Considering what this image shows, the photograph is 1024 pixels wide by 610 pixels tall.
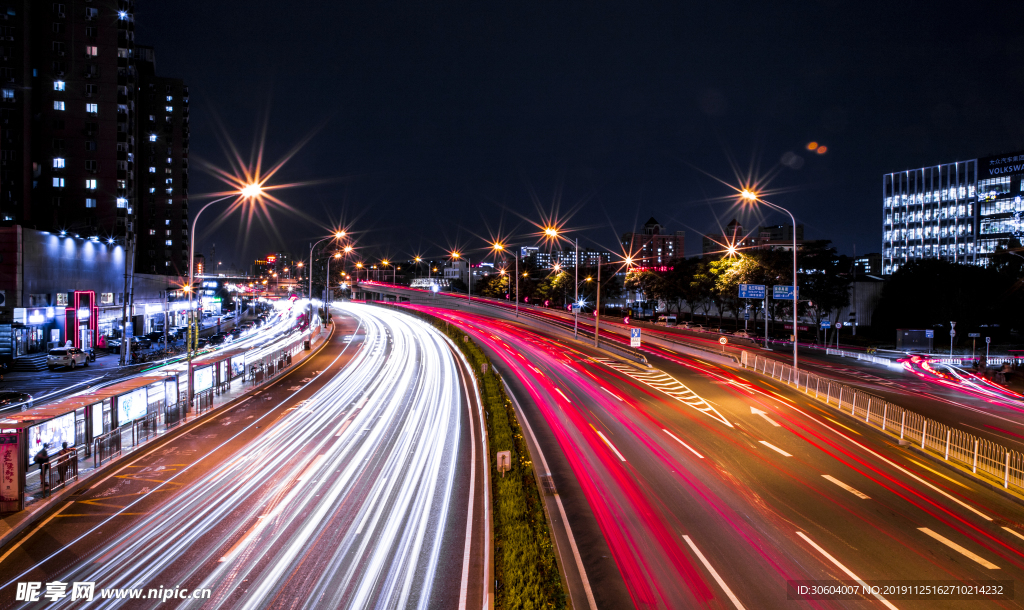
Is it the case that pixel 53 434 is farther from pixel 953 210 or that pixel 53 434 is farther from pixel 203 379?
pixel 953 210

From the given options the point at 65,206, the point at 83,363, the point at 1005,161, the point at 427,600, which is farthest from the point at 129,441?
the point at 1005,161

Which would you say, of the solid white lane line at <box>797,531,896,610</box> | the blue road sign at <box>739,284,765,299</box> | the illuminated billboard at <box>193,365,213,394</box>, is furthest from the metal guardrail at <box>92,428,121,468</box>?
the blue road sign at <box>739,284,765,299</box>

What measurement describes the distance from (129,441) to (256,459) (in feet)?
17.7

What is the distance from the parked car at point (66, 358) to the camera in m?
39.0

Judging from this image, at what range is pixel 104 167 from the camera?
67.2 metres

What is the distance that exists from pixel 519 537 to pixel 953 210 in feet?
483

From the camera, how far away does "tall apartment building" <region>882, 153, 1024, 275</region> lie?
350ft

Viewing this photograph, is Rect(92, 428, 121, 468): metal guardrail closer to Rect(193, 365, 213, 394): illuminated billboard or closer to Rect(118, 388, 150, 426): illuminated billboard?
Rect(118, 388, 150, 426): illuminated billboard

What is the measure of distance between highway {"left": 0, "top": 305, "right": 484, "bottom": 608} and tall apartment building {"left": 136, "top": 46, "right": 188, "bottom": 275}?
110m

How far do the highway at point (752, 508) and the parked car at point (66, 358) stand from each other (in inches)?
1463

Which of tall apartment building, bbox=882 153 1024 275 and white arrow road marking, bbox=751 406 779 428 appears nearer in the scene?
white arrow road marking, bbox=751 406 779 428

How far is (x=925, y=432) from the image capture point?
19297 mm

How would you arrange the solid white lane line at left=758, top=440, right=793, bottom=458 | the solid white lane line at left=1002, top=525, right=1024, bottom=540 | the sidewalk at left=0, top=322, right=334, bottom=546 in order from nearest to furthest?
the solid white lane line at left=1002, top=525, right=1024, bottom=540, the sidewalk at left=0, top=322, right=334, bottom=546, the solid white lane line at left=758, top=440, right=793, bottom=458

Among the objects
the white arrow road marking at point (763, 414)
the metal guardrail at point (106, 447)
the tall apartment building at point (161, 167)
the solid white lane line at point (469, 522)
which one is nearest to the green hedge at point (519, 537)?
the solid white lane line at point (469, 522)
